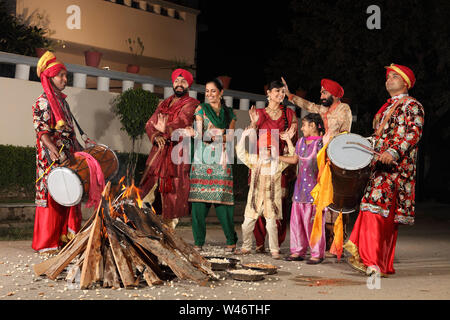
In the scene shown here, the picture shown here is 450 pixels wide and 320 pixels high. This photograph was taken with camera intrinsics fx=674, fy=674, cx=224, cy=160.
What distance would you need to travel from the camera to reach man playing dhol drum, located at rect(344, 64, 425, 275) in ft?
20.5

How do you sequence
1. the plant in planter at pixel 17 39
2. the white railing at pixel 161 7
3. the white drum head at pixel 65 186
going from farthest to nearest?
the white railing at pixel 161 7 → the plant in planter at pixel 17 39 → the white drum head at pixel 65 186

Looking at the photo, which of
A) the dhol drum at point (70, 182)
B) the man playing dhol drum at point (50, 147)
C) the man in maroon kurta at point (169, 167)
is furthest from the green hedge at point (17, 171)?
the dhol drum at point (70, 182)

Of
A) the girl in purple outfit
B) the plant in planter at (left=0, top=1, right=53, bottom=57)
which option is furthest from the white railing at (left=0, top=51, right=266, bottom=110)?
the girl in purple outfit

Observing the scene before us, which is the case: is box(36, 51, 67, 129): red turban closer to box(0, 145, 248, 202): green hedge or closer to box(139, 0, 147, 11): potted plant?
box(0, 145, 248, 202): green hedge

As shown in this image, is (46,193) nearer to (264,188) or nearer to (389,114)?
(264,188)

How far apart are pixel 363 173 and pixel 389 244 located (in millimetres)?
743

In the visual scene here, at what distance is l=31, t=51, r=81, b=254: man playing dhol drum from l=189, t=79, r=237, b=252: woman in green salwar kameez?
137 cm

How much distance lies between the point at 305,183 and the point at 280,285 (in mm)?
1843

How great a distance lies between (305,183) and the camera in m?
7.24

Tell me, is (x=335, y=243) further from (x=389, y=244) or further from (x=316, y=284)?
(x=316, y=284)

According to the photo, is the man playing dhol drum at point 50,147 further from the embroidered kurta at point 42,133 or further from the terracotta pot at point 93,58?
the terracotta pot at point 93,58

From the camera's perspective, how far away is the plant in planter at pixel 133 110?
36.2ft

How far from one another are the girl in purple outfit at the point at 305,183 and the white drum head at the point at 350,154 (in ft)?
3.39

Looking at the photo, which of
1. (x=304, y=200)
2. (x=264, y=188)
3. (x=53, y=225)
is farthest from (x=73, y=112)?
(x=304, y=200)
